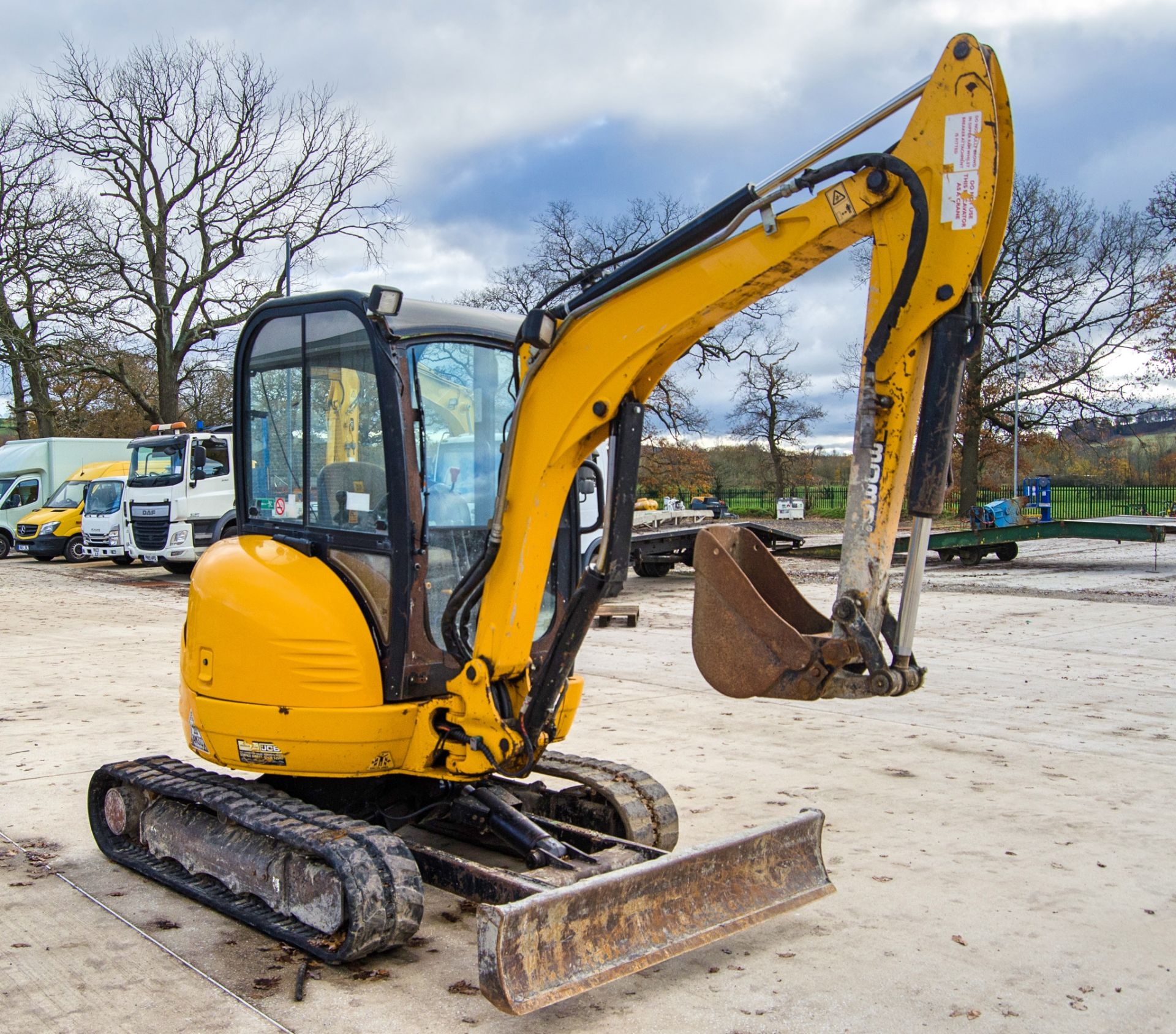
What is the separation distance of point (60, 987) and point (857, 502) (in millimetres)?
3225

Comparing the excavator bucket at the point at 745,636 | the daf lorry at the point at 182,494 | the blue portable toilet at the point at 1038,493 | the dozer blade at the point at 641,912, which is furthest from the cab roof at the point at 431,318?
the blue portable toilet at the point at 1038,493

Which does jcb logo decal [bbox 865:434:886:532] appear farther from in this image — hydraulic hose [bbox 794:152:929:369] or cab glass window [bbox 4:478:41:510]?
cab glass window [bbox 4:478:41:510]

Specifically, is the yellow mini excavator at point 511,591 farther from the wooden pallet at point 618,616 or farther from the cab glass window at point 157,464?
the cab glass window at point 157,464

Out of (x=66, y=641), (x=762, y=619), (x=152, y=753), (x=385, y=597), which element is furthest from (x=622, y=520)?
(x=66, y=641)

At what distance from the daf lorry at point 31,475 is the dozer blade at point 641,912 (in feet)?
92.4

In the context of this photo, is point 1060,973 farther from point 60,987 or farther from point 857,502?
point 60,987

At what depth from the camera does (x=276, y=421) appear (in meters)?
5.15

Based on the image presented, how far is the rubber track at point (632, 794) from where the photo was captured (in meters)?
5.05

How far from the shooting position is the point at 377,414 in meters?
4.56

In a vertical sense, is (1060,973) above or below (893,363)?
below

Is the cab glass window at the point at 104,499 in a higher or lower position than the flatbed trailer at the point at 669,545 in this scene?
higher

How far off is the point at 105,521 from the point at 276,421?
2091 cm

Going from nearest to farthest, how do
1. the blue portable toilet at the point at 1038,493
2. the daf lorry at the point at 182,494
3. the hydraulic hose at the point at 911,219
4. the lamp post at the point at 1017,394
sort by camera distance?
the hydraulic hose at the point at 911,219
the daf lorry at the point at 182,494
the blue portable toilet at the point at 1038,493
the lamp post at the point at 1017,394

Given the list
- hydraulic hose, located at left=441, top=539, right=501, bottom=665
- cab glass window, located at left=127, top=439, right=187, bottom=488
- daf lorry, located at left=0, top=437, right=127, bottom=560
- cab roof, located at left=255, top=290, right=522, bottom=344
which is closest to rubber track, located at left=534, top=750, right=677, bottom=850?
hydraulic hose, located at left=441, top=539, right=501, bottom=665
